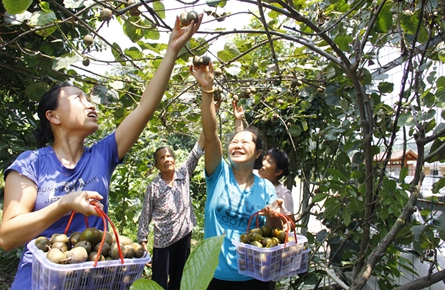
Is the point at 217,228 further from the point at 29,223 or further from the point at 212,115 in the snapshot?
the point at 29,223

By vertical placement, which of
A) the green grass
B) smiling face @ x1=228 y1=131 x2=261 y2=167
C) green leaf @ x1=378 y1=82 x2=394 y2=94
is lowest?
the green grass

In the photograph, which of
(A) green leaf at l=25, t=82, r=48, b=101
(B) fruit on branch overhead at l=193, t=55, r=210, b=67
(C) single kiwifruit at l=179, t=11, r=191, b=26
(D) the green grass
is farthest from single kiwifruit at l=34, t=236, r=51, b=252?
(D) the green grass

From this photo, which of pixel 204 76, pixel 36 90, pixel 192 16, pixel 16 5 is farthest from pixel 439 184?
pixel 36 90

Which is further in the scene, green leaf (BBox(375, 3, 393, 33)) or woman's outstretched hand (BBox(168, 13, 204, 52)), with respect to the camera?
green leaf (BBox(375, 3, 393, 33))

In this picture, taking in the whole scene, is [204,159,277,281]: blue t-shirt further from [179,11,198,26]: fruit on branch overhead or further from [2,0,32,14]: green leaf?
[2,0,32,14]: green leaf

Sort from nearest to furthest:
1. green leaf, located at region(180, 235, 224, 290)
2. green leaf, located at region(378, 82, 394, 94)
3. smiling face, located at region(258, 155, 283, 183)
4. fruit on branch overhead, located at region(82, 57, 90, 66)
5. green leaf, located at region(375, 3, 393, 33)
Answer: green leaf, located at region(180, 235, 224, 290) → green leaf, located at region(375, 3, 393, 33) → fruit on branch overhead, located at region(82, 57, 90, 66) → green leaf, located at region(378, 82, 394, 94) → smiling face, located at region(258, 155, 283, 183)

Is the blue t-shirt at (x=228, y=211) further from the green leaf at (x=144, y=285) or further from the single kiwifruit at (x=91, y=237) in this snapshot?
the green leaf at (x=144, y=285)

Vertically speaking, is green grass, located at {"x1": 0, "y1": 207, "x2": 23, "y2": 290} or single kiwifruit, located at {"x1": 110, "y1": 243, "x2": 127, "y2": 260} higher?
single kiwifruit, located at {"x1": 110, "y1": 243, "x2": 127, "y2": 260}

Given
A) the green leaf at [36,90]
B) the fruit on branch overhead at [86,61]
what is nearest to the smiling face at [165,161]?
the green leaf at [36,90]

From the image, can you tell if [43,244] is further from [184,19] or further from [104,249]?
[184,19]

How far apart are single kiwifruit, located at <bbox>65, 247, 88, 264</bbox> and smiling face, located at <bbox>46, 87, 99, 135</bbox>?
0.54 metres

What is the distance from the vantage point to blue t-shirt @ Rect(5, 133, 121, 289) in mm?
1237

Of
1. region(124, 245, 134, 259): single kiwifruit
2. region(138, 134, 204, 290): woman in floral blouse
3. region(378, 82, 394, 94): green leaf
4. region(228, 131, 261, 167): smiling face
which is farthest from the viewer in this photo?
region(138, 134, 204, 290): woman in floral blouse

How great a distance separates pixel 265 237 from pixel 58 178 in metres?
0.93
